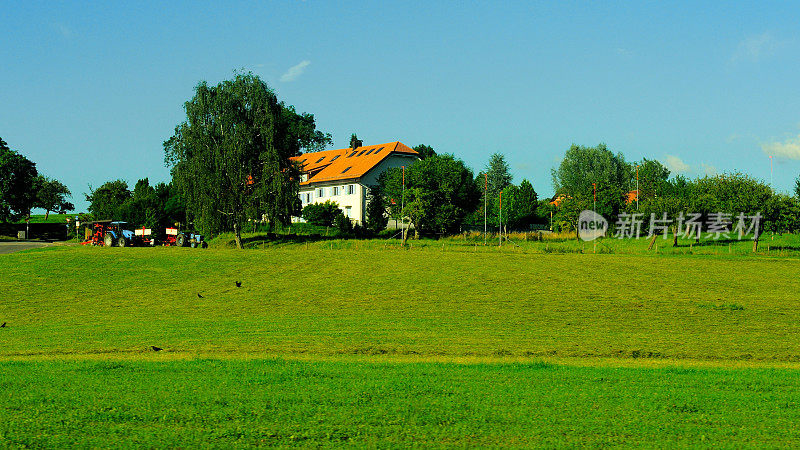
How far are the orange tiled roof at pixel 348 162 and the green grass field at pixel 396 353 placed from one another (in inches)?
1901

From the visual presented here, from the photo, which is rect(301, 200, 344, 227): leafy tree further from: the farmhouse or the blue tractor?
the blue tractor

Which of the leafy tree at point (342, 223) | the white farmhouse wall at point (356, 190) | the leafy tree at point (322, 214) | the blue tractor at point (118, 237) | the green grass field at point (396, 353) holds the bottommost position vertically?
the green grass field at point (396, 353)

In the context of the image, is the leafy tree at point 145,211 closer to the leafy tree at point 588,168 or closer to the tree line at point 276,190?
the tree line at point 276,190

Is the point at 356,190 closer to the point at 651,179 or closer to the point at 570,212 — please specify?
the point at 570,212

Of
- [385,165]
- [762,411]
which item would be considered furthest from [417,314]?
→ [385,165]

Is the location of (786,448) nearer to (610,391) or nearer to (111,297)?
(610,391)

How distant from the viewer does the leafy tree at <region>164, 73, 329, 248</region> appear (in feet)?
218

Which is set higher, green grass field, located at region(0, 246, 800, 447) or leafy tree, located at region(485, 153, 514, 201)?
leafy tree, located at region(485, 153, 514, 201)

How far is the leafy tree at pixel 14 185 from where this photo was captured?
101 meters

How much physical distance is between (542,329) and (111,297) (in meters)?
21.7

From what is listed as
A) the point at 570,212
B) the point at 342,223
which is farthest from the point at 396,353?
the point at 570,212

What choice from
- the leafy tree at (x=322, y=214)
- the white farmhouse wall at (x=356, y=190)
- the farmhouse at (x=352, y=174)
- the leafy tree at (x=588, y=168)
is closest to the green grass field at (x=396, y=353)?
the leafy tree at (x=322, y=214)

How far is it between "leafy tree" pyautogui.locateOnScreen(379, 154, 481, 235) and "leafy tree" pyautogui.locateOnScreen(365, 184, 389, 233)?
1497mm

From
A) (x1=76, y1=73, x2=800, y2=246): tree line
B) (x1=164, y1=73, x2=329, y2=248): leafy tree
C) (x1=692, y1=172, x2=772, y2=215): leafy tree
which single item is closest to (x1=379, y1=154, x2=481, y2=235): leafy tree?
(x1=76, y1=73, x2=800, y2=246): tree line
